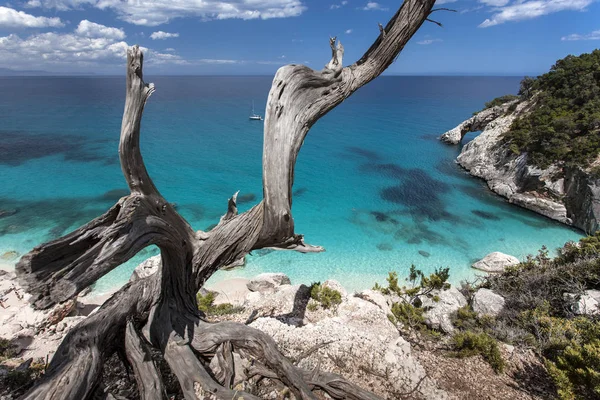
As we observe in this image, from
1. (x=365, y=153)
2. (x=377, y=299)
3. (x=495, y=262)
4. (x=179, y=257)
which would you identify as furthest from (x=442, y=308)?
(x=365, y=153)

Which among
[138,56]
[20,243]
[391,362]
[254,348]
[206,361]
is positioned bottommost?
[20,243]

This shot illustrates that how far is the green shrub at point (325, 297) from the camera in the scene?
8212 mm

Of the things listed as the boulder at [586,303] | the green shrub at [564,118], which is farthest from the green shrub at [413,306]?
the green shrub at [564,118]

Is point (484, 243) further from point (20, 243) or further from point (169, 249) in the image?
point (20, 243)

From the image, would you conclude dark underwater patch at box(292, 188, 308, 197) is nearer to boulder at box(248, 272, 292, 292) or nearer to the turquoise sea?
the turquoise sea

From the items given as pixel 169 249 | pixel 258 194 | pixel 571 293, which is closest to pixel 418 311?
pixel 571 293

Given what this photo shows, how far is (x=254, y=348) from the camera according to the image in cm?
352

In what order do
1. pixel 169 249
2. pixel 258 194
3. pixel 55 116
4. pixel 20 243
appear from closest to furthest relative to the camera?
pixel 169 249 → pixel 20 243 → pixel 258 194 → pixel 55 116

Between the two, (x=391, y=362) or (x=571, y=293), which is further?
(x=571, y=293)

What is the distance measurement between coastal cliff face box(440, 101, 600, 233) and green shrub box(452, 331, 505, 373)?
52.7ft

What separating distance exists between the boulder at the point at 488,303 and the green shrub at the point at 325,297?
354cm

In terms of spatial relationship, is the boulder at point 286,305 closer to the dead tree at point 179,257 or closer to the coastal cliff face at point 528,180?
the dead tree at point 179,257

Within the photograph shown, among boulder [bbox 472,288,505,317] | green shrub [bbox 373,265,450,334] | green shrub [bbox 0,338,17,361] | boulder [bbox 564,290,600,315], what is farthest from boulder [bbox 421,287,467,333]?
green shrub [bbox 0,338,17,361]

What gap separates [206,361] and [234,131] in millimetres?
43056
